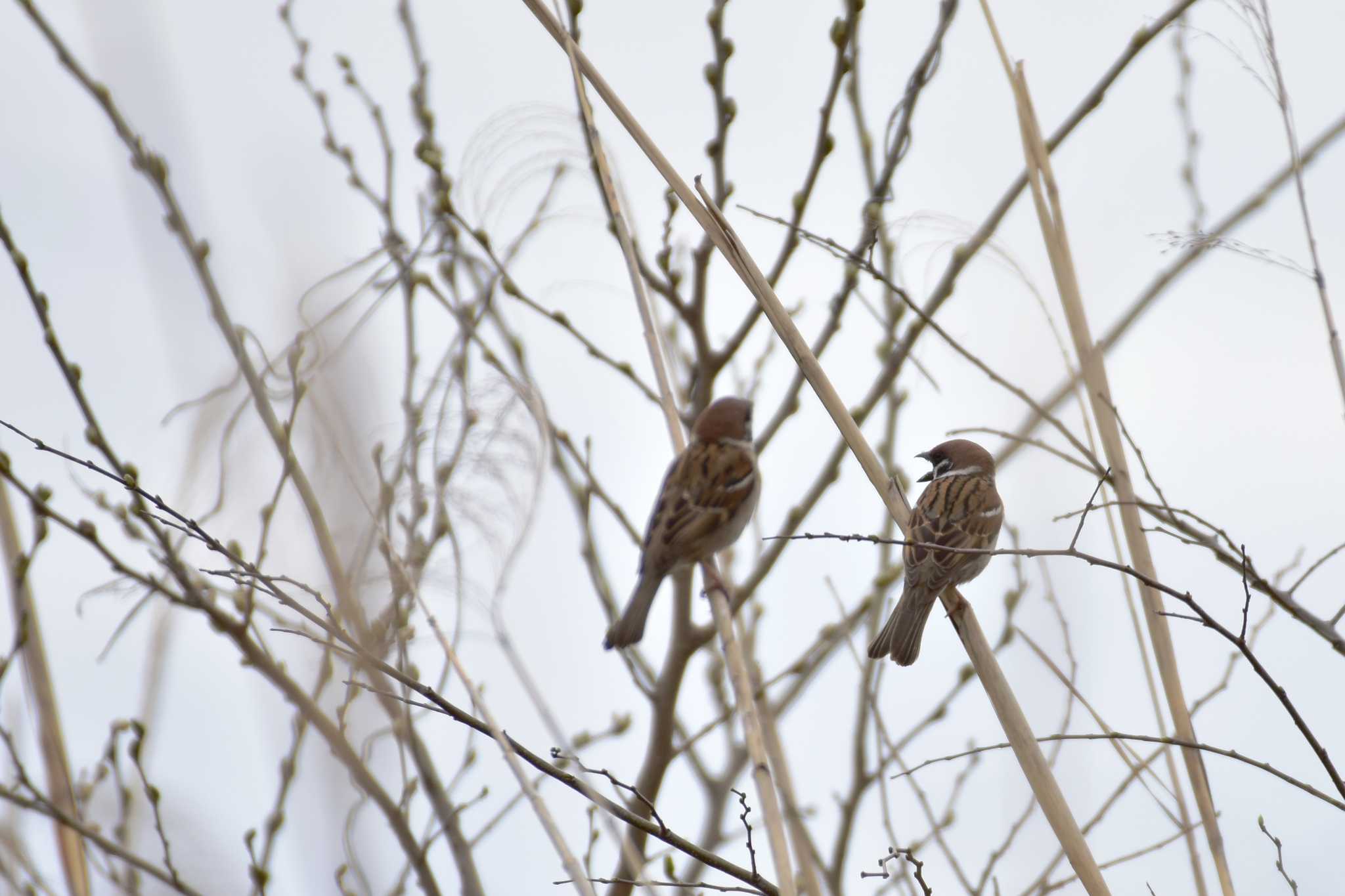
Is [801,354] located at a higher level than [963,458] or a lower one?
lower

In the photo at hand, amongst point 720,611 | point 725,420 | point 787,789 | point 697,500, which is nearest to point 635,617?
point 697,500

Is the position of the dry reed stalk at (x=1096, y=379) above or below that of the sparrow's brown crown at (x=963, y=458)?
below

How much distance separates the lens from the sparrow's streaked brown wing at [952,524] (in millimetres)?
3312

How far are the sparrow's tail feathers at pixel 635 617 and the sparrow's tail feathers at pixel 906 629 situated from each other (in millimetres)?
733

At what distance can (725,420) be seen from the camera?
4180 mm

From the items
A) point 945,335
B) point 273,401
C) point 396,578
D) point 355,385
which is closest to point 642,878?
point 396,578

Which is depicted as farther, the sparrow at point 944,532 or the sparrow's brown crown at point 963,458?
the sparrow's brown crown at point 963,458

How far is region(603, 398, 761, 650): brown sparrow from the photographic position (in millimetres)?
3936

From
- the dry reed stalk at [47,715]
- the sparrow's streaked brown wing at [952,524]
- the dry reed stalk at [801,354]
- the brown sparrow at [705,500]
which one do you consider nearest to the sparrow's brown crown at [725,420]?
the brown sparrow at [705,500]

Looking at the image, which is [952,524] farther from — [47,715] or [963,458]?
[47,715]

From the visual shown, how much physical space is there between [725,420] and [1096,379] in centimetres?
197

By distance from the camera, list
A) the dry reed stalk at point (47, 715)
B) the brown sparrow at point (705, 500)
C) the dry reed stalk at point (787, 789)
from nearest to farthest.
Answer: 1. the dry reed stalk at point (47, 715)
2. the dry reed stalk at point (787, 789)
3. the brown sparrow at point (705, 500)

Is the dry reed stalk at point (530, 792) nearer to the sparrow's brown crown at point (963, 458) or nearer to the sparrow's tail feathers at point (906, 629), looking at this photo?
the sparrow's tail feathers at point (906, 629)

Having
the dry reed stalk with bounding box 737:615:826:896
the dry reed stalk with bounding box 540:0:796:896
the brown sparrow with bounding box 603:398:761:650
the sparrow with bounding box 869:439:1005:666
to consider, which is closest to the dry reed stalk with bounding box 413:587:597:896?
the dry reed stalk with bounding box 540:0:796:896
